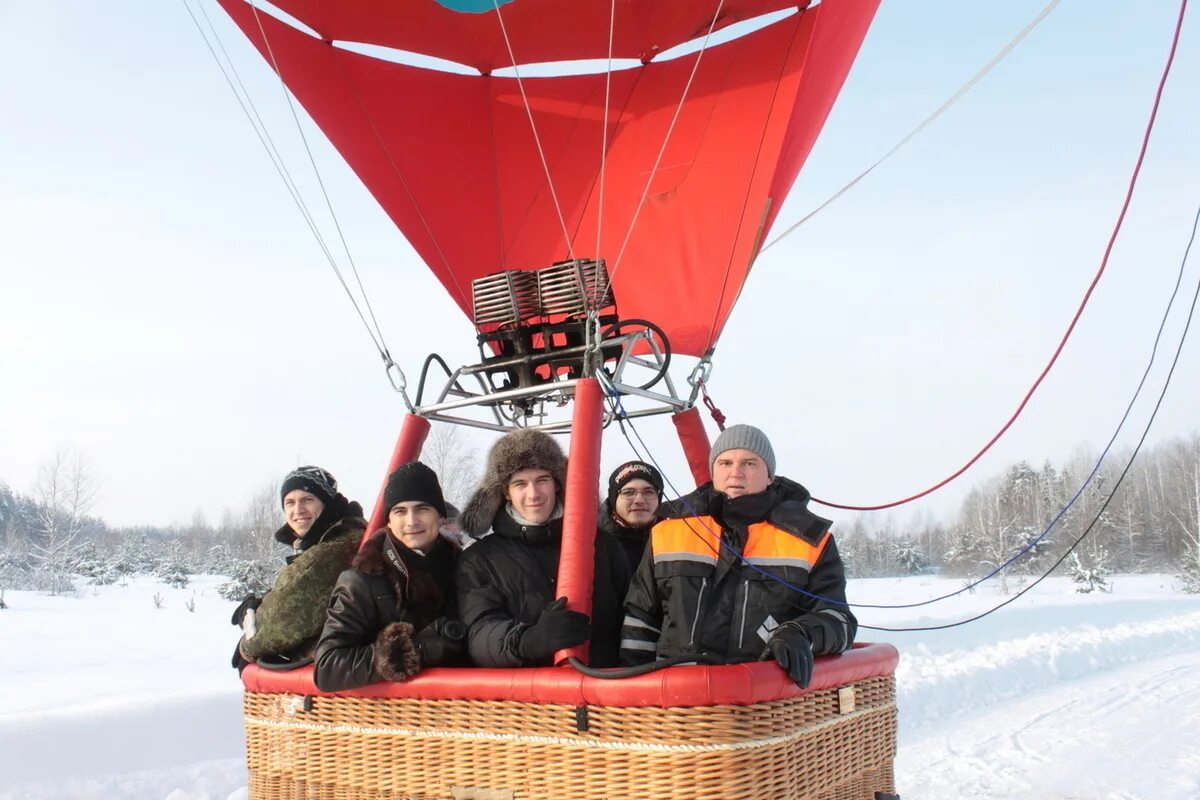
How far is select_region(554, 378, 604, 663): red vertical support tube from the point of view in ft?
8.43

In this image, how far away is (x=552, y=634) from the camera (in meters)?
2.37

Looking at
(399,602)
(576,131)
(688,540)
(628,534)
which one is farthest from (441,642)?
(576,131)

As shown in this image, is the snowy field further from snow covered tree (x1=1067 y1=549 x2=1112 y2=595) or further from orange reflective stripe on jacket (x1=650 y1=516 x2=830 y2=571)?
snow covered tree (x1=1067 y1=549 x2=1112 y2=595)

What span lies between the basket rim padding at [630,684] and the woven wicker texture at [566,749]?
0.08 feet

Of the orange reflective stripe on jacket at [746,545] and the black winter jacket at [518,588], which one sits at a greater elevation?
the orange reflective stripe on jacket at [746,545]

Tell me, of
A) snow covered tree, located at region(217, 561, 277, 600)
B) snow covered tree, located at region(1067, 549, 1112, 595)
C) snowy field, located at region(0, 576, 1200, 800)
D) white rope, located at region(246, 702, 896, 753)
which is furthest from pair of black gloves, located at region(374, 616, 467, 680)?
snow covered tree, located at region(1067, 549, 1112, 595)

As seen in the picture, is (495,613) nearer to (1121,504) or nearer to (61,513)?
(61,513)

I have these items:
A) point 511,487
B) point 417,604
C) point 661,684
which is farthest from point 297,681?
point 661,684

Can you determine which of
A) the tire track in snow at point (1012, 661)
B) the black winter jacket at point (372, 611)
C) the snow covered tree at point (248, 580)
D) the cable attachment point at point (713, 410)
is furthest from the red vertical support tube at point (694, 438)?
the snow covered tree at point (248, 580)

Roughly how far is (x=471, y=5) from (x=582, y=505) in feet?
8.44

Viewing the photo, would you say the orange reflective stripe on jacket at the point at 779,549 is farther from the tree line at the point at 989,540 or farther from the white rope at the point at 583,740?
the tree line at the point at 989,540

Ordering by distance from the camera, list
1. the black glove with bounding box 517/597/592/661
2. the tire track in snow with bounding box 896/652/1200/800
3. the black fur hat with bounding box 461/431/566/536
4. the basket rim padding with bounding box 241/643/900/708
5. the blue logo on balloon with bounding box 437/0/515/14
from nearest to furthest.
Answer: the basket rim padding with bounding box 241/643/900/708
the black glove with bounding box 517/597/592/661
the black fur hat with bounding box 461/431/566/536
the blue logo on balloon with bounding box 437/0/515/14
the tire track in snow with bounding box 896/652/1200/800

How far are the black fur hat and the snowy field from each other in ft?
7.97

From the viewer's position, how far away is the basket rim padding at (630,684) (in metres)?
2.09
